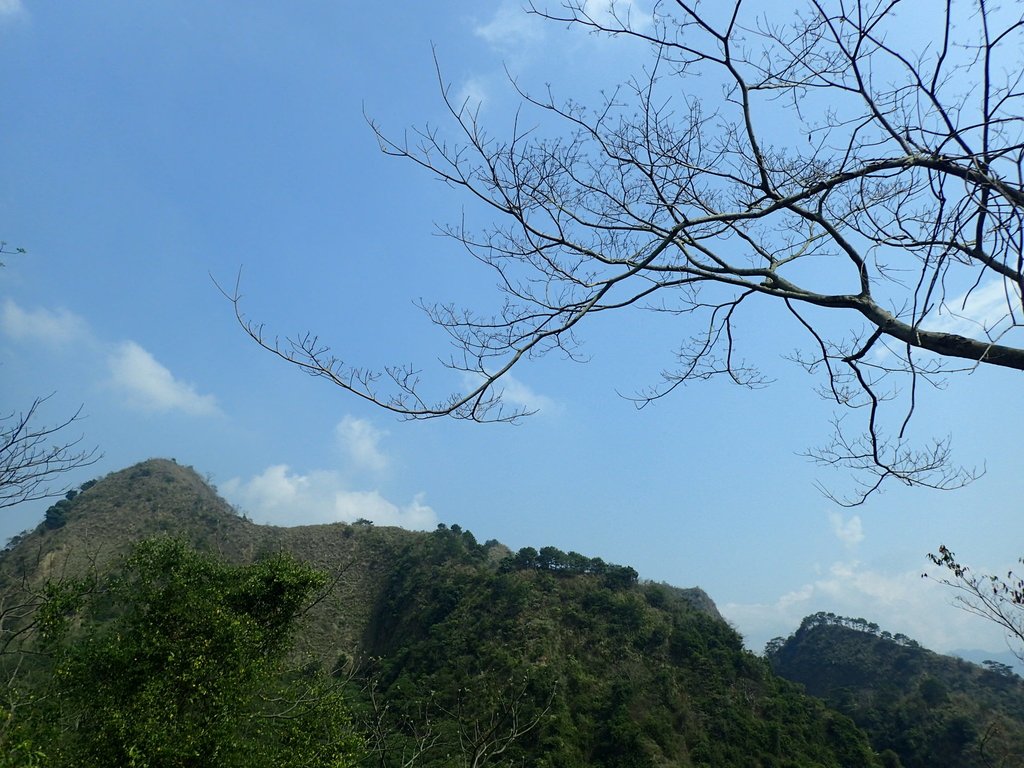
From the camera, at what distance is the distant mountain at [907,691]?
23.5 metres

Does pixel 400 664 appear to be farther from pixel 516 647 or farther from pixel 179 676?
pixel 179 676

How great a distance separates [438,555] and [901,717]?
81.6ft

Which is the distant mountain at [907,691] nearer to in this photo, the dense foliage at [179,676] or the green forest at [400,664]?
the green forest at [400,664]

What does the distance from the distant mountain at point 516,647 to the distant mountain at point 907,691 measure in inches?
148

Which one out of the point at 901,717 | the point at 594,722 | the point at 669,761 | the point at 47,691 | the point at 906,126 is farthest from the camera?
the point at 901,717

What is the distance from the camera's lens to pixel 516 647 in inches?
1070

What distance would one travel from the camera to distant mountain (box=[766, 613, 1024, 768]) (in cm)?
2345

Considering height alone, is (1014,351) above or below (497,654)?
above

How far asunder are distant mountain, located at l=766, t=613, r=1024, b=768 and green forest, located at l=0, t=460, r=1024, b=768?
0.42 ft

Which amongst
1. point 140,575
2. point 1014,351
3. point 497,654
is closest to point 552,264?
point 1014,351

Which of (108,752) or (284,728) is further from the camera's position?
(284,728)

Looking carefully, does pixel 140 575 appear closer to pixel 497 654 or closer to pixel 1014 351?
pixel 1014 351

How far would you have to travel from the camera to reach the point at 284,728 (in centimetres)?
768

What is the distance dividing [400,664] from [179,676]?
2262 cm
